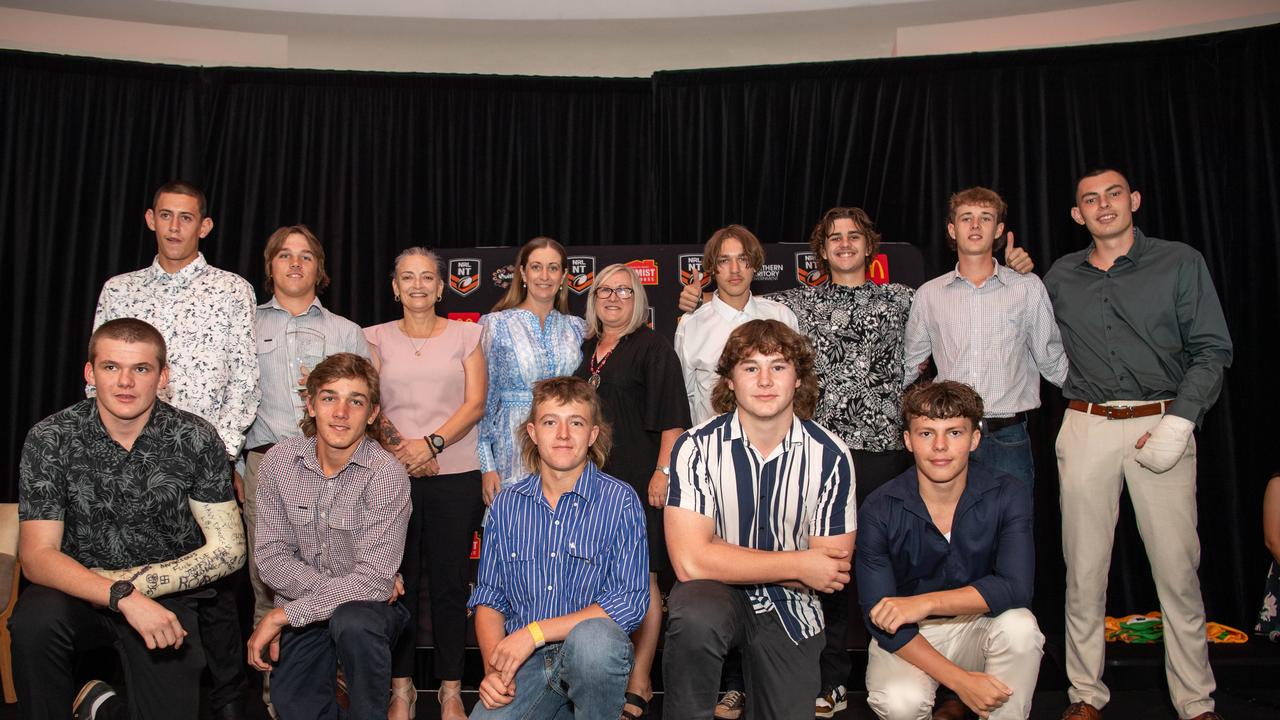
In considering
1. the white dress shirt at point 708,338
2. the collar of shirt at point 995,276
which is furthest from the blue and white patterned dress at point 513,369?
the collar of shirt at point 995,276

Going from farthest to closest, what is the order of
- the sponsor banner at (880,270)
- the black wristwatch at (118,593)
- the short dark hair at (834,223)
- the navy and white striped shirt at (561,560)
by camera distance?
the sponsor banner at (880,270), the short dark hair at (834,223), the navy and white striped shirt at (561,560), the black wristwatch at (118,593)

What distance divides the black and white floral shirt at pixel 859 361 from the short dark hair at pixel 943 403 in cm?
59

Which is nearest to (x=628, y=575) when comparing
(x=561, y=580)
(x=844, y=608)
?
(x=561, y=580)

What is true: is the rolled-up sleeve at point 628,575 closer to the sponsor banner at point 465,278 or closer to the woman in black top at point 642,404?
the woman in black top at point 642,404

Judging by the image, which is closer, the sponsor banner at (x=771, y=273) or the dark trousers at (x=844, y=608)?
the dark trousers at (x=844, y=608)

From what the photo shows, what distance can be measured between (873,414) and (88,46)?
503 cm

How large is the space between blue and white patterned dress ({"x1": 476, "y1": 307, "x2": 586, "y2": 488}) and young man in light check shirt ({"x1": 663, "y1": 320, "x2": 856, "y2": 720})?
1013mm

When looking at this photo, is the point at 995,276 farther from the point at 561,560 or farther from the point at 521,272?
the point at 561,560

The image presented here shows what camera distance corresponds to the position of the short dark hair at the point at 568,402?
2.67 metres

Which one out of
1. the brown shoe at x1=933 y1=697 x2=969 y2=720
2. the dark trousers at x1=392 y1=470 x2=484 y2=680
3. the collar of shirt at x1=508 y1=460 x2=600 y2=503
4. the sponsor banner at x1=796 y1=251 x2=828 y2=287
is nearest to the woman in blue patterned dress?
the dark trousers at x1=392 y1=470 x2=484 y2=680

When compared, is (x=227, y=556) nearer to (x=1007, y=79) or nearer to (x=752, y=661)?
(x=752, y=661)

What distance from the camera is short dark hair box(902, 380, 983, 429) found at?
2627 millimetres

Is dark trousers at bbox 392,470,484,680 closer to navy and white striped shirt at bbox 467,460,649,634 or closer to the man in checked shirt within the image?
the man in checked shirt

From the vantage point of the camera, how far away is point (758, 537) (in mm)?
2619
